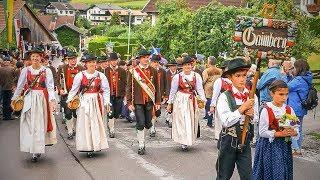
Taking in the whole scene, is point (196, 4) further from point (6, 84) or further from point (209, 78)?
point (209, 78)

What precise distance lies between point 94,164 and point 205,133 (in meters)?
4.10

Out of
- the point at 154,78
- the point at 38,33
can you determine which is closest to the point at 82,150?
the point at 154,78

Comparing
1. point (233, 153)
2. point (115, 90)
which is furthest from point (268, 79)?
point (115, 90)

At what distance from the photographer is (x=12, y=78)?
1600cm

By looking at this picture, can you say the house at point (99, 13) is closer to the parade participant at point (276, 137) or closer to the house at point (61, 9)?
Result: the house at point (61, 9)

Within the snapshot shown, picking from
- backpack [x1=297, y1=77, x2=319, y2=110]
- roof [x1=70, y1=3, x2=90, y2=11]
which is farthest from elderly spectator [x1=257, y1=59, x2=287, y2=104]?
roof [x1=70, y1=3, x2=90, y2=11]

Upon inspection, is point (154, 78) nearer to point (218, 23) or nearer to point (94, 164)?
point (94, 164)

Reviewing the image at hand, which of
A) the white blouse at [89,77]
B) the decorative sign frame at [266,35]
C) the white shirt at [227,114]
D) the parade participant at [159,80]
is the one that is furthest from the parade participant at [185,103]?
the decorative sign frame at [266,35]

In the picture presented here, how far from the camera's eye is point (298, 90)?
32.7 feet

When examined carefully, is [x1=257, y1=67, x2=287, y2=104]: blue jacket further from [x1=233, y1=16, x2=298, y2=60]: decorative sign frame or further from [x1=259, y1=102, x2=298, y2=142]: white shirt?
[x1=233, y1=16, x2=298, y2=60]: decorative sign frame

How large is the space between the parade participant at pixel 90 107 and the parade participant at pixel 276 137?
4059 mm

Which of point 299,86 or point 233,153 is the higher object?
point 299,86

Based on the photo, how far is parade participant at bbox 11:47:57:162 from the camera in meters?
9.51

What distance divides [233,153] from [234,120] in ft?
2.16
